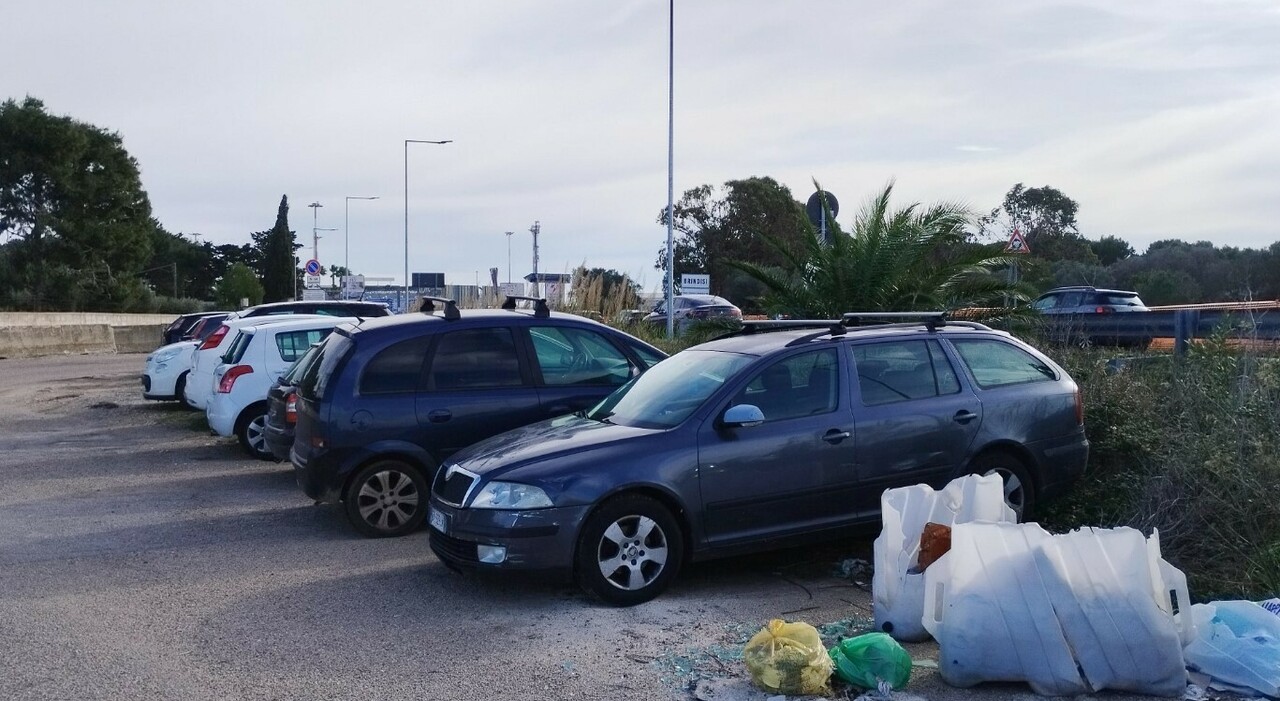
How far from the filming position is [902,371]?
25.2 ft

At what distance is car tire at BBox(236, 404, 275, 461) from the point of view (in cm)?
1280

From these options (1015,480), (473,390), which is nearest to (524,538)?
(473,390)

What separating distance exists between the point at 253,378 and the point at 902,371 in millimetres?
8078

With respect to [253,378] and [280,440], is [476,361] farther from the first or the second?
[253,378]

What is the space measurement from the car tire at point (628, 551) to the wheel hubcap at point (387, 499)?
2615mm

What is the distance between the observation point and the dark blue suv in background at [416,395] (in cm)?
866

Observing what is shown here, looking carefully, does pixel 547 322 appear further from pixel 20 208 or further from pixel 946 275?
pixel 20 208

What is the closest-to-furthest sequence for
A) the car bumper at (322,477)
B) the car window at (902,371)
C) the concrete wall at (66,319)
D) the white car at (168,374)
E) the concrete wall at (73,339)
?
1. the car window at (902,371)
2. the car bumper at (322,477)
3. the white car at (168,374)
4. the concrete wall at (73,339)
5. the concrete wall at (66,319)

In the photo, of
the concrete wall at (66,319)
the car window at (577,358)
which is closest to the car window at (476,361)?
the car window at (577,358)

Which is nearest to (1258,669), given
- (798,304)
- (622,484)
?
(622,484)

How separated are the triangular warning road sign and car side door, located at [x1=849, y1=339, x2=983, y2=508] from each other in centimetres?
557

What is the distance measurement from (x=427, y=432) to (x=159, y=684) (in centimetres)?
350

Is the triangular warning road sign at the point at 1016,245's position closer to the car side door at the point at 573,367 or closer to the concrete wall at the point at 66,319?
the car side door at the point at 573,367

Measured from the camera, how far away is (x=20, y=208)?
5225 cm
